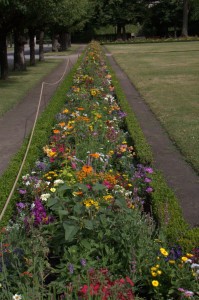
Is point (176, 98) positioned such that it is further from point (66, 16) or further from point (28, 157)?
point (66, 16)

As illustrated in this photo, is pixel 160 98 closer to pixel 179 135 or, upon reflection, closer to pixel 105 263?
pixel 179 135

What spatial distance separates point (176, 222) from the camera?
3.86 meters

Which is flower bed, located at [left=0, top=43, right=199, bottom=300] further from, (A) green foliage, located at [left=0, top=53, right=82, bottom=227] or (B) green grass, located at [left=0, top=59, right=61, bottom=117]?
(B) green grass, located at [left=0, top=59, right=61, bottom=117]

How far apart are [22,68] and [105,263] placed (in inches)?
783

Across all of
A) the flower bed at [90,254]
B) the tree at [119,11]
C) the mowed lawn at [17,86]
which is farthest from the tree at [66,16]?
the flower bed at [90,254]

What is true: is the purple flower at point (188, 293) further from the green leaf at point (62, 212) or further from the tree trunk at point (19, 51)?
the tree trunk at point (19, 51)

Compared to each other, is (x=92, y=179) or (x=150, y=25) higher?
(x=150, y=25)

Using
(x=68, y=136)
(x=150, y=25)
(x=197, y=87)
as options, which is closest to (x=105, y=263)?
(x=68, y=136)

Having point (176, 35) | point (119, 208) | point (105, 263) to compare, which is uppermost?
point (176, 35)

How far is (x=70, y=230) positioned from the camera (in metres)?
3.06

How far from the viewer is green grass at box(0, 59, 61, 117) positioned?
41.7 feet

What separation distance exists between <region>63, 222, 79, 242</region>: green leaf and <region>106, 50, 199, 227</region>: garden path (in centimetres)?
180

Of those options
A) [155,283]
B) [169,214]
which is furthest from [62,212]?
[169,214]

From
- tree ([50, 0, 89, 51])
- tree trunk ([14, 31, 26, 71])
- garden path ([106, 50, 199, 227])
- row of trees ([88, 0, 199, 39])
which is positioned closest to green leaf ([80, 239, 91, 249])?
garden path ([106, 50, 199, 227])
